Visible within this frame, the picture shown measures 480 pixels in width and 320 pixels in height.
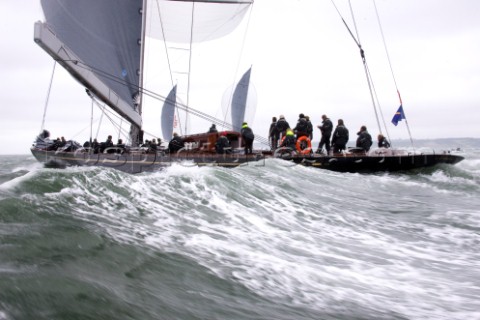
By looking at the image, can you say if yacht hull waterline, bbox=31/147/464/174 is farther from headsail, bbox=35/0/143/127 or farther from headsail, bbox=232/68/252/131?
headsail, bbox=232/68/252/131

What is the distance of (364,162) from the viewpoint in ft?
43.3

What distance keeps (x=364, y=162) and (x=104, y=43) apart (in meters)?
8.84

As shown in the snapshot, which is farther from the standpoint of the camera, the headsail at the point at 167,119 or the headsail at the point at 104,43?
the headsail at the point at 167,119

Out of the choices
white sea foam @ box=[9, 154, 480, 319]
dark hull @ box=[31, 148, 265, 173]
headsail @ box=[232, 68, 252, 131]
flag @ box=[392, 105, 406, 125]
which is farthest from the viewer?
headsail @ box=[232, 68, 252, 131]

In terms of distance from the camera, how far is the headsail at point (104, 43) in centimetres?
1183

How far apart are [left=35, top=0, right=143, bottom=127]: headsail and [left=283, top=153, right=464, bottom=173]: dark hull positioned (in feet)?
18.2

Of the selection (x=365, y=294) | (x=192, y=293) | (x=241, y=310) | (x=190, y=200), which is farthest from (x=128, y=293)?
(x=190, y=200)

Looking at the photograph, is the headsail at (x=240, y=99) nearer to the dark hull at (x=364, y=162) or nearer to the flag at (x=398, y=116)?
the flag at (x=398, y=116)

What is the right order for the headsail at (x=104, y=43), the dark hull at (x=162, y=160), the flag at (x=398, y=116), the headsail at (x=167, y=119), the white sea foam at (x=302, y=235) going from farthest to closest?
the headsail at (x=167, y=119) < the flag at (x=398, y=116) < the dark hull at (x=162, y=160) < the headsail at (x=104, y=43) < the white sea foam at (x=302, y=235)

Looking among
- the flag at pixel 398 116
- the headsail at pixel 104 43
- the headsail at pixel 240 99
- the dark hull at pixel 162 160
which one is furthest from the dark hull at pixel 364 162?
the headsail at pixel 240 99

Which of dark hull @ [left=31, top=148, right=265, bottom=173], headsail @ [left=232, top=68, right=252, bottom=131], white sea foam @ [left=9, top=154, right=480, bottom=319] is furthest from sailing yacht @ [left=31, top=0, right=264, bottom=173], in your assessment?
headsail @ [left=232, top=68, right=252, bottom=131]

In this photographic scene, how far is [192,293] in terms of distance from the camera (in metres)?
2.96

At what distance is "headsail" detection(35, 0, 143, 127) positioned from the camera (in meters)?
11.8

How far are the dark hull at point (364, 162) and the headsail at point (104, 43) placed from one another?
218 inches
